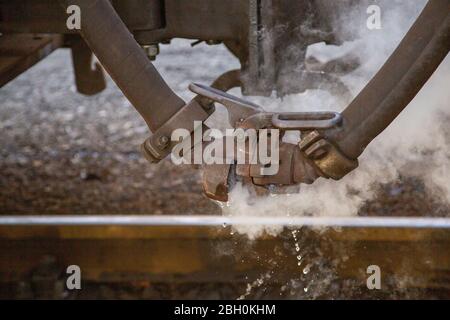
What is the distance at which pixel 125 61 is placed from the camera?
74.0 inches

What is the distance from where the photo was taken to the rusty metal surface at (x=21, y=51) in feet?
7.93

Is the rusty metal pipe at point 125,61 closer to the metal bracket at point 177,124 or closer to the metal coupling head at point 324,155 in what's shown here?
the metal bracket at point 177,124

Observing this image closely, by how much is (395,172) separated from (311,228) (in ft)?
3.92

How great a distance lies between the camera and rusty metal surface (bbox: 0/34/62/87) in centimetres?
242

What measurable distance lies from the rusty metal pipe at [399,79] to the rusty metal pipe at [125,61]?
20.6 inches

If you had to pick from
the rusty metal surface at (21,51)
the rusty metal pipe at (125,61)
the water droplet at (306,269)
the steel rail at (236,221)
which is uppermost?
the rusty metal surface at (21,51)

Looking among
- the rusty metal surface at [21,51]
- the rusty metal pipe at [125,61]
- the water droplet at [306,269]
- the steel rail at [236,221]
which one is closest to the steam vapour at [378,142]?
the steel rail at [236,221]

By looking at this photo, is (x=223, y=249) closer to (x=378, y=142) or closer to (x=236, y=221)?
(x=236, y=221)

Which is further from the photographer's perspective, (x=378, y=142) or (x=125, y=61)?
(x=378, y=142)

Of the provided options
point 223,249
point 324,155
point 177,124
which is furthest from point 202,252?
point 324,155

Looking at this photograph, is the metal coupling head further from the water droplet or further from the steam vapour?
the water droplet

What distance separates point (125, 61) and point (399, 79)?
2.66 ft
